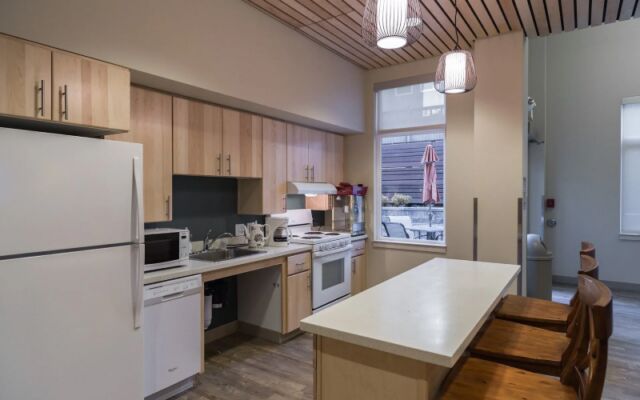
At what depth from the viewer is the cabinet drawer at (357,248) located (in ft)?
15.4

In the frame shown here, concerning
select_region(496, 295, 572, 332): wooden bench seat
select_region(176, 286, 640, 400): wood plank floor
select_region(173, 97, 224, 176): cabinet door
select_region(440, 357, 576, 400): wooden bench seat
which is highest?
select_region(173, 97, 224, 176): cabinet door

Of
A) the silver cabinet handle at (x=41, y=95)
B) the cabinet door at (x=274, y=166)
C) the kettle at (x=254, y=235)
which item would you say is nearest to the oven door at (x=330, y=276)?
the kettle at (x=254, y=235)

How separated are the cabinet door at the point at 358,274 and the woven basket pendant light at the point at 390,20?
10.4 ft

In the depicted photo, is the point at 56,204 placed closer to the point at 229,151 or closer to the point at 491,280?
the point at 229,151

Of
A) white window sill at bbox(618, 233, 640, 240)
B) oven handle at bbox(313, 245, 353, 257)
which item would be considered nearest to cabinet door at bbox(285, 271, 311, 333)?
oven handle at bbox(313, 245, 353, 257)

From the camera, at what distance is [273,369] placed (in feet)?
10.1

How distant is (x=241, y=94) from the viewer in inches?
126

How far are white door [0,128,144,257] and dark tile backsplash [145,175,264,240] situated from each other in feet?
3.03

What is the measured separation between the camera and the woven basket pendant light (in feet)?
6.12

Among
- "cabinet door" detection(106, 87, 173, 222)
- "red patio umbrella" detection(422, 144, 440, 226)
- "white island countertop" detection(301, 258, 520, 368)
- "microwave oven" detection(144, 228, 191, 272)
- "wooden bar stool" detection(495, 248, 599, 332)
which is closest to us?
"white island countertop" detection(301, 258, 520, 368)

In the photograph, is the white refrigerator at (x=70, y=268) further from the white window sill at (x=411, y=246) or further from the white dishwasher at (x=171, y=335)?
the white window sill at (x=411, y=246)

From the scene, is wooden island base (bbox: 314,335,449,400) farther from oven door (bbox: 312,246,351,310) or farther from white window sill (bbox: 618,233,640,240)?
white window sill (bbox: 618,233,640,240)

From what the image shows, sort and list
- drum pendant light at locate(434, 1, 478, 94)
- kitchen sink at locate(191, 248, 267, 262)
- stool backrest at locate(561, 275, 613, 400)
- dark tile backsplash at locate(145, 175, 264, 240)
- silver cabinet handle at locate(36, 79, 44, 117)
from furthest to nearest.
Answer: dark tile backsplash at locate(145, 175, 264, 240) → kitchen sink at locate(191, 248, 267, 262) → drum pendant light at locate(434, 1, 478, 94) → silver cabinet handle at locate(36, 79, 44, 117) → stool backrest at locate(561, 275, 613, 400)

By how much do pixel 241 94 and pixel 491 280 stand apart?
7.95 ft
